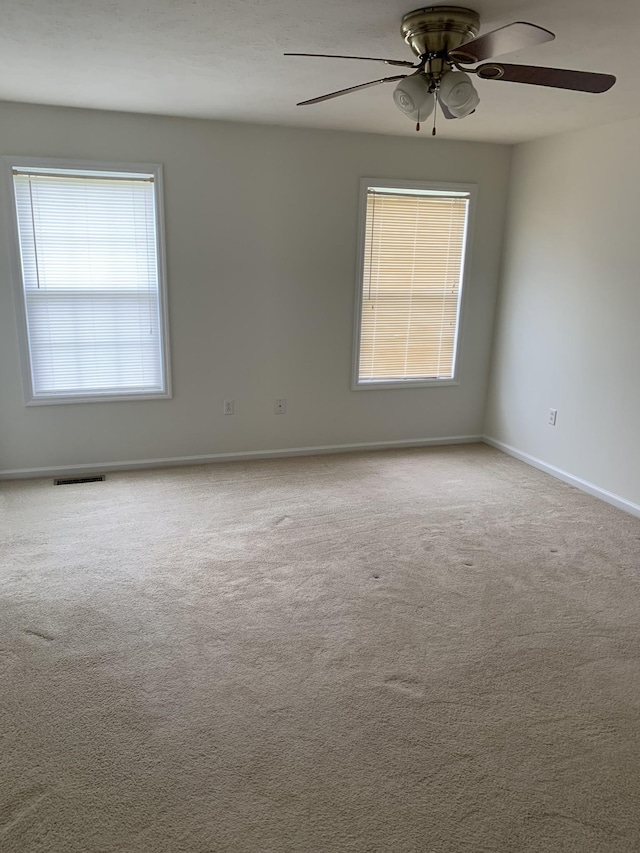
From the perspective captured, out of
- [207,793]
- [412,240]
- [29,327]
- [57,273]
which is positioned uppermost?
[412,240]

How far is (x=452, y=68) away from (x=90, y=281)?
2.73 metres

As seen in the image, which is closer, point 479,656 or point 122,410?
point 479,656

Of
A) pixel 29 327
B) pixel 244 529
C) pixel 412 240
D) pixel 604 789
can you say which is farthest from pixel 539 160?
pixel 604 789

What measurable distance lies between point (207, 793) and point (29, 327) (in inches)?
129

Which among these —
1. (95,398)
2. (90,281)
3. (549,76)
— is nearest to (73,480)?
(95,398)

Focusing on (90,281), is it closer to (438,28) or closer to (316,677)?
(438,28)

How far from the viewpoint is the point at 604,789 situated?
1817mm

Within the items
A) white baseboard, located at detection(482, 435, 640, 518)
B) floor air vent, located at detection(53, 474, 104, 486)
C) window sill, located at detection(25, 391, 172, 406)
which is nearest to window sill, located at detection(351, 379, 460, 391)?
white baseboard, located at detection(482, 435, 640, 518)

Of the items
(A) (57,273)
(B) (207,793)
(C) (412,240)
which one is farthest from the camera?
(C) (412,240)

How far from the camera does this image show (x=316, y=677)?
7.45 ft

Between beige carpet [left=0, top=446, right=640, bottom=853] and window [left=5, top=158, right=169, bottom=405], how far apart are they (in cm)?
92

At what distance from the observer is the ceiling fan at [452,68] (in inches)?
83.0

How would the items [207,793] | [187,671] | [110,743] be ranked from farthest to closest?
[187,671] → [110,743] → [207,793]

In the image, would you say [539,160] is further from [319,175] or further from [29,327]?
[29,327]
